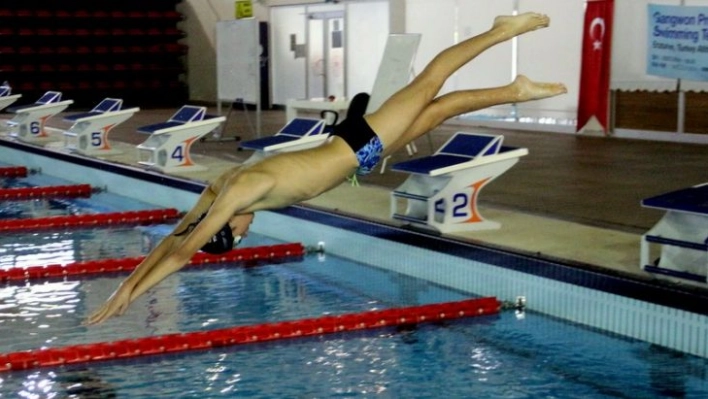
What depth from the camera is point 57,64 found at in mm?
21641

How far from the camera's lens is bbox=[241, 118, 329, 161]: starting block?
29.3 feet

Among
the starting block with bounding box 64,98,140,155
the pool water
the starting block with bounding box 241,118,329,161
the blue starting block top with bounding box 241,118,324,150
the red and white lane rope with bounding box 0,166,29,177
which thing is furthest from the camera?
the starting block with bounding box 64,98,140,155

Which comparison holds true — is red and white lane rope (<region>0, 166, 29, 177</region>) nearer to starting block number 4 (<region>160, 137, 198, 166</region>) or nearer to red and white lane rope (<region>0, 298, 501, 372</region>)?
starting block number 4 (<region>160, 137, 198, 166</region>)

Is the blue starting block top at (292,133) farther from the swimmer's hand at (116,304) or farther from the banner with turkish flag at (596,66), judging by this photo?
the banner with turkish flag at (596,66)

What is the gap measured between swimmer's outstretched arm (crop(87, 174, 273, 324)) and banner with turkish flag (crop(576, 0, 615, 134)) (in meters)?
10.1

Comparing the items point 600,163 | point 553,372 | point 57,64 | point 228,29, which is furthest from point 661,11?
point 57,64

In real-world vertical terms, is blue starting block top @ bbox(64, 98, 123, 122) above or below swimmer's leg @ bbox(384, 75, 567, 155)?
below

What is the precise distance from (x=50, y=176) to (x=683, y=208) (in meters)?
8.92

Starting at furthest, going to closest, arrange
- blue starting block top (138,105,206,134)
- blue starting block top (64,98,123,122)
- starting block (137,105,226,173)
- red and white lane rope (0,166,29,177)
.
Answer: blue starting block top (64,98,123,122) < red and white lane rope (0,166,29,177) < blue starting block top (138,105,206,134) < starting block (137,105,226,173)

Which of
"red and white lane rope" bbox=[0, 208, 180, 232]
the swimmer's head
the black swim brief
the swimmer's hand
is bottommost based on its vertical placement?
"red and white lane rope" bbox=[0, 208, 180, 232]

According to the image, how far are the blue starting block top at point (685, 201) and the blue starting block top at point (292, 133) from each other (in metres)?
4.20

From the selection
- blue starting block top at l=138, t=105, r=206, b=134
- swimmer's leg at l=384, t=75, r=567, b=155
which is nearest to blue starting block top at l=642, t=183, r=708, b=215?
swimmer's leg at l=384, t=75, r=567, b=155

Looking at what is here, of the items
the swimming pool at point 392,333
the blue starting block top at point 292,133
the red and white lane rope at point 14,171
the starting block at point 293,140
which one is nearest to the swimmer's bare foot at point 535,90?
the swimming pool at point 392,333

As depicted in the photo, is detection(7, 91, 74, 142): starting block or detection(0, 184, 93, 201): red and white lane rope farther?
detection(7, 91, 74, 142): starting block
